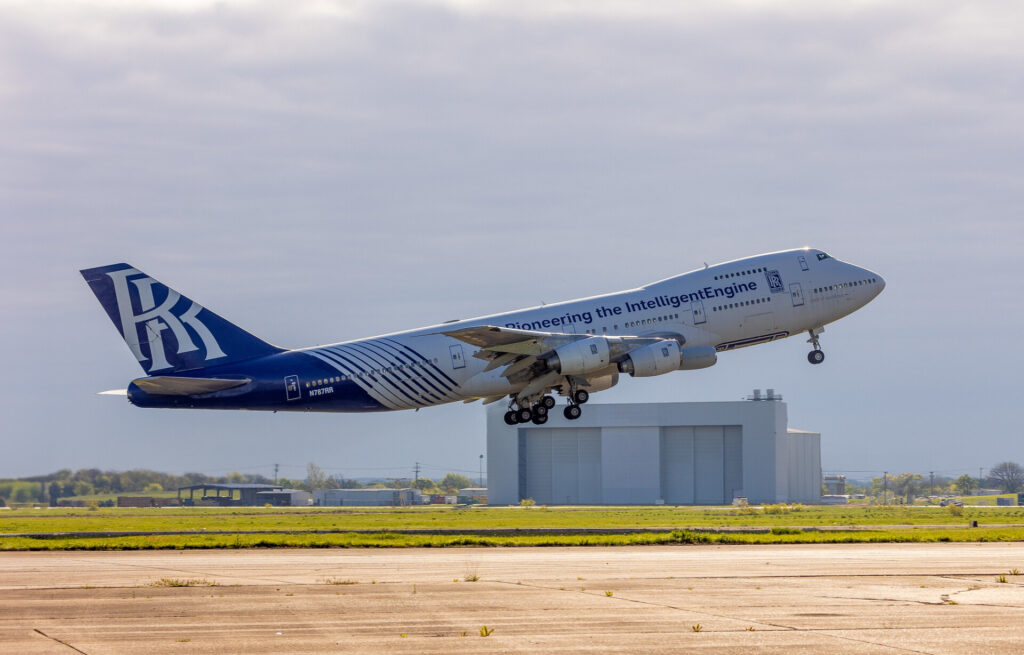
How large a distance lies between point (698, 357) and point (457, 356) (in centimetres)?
1058

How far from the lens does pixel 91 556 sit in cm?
3906

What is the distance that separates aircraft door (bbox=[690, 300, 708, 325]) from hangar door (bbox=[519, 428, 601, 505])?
71.5 metres

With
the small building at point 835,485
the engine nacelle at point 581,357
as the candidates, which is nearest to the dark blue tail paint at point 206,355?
the engine nacelle at point 581,357

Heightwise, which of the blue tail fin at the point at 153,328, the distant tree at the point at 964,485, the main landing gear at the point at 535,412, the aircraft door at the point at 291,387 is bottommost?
the distant tree at the point at 964,485

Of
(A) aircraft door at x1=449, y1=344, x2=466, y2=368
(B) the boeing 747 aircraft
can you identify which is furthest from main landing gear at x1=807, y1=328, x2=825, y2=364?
(A) aircraft door at x1=449, y1=344, x2=466, y2=368

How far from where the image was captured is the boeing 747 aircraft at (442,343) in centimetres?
5144

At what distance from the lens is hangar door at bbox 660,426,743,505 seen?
121875mm

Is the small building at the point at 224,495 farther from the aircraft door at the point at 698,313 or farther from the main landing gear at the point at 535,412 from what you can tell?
the aircraft door at the point at 698,313

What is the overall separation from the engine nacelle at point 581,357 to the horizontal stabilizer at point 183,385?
528 inches

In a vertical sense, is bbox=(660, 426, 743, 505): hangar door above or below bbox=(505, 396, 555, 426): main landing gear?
below

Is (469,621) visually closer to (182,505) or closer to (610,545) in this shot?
(610,545)

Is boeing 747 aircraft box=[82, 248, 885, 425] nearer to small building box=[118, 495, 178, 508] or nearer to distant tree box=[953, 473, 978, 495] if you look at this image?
small building box=[118, 495, 178, 508]

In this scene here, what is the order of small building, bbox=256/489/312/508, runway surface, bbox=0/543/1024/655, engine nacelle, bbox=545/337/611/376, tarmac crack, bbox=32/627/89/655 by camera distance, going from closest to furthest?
tarmac crack, bbox=32/627/89/655 → runway surface, bbox=0/543/1024/655 → engine nacelle, bbox=545/337/611/376 → small building, bbox=256/489/312/508

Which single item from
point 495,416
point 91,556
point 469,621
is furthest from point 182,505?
point 469,621
